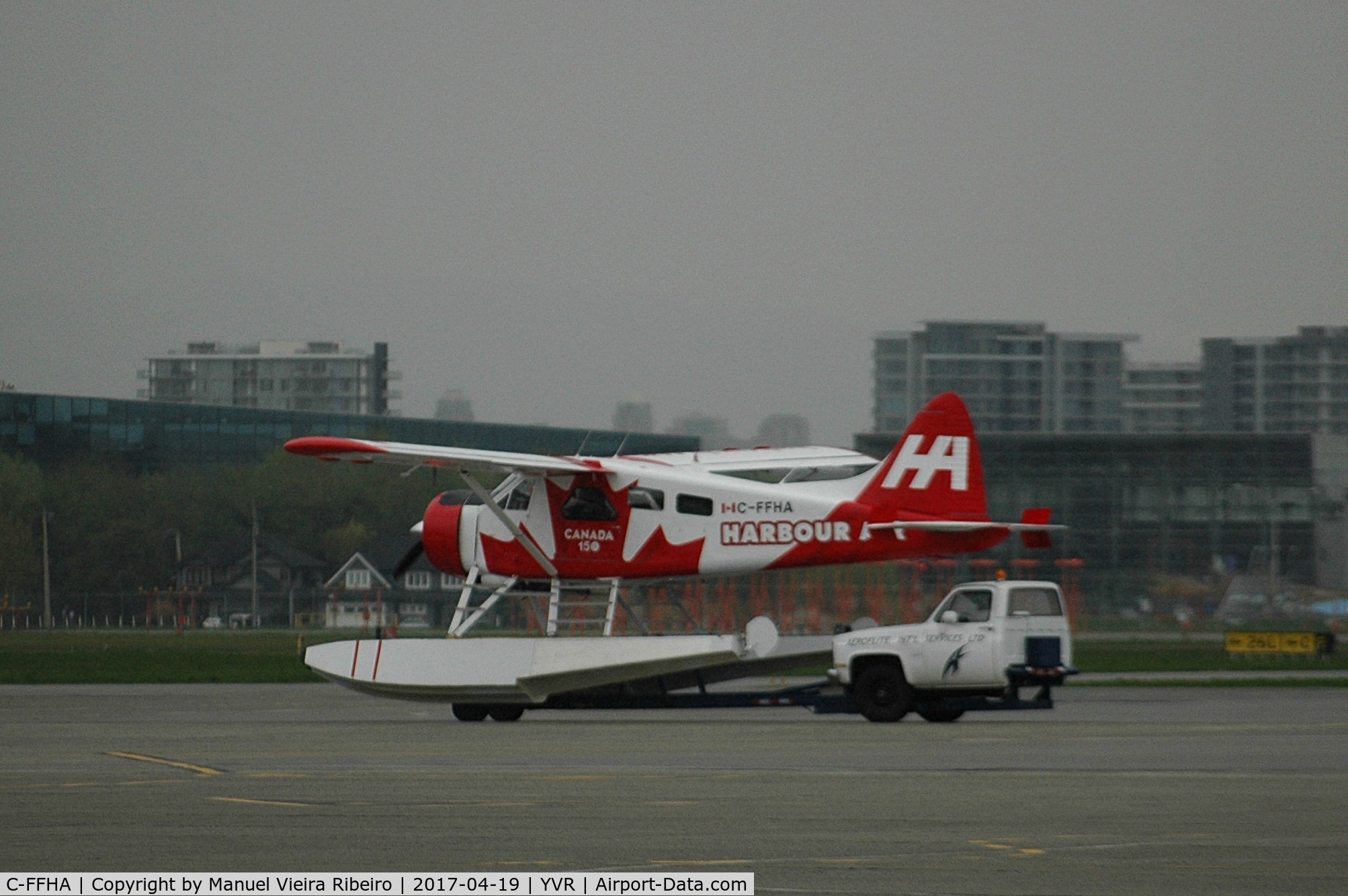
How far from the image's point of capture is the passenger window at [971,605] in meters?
24.3

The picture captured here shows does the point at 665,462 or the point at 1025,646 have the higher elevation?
the point at 665,462

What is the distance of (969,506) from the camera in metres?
26.7

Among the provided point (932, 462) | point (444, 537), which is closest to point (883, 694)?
point (932, 462)

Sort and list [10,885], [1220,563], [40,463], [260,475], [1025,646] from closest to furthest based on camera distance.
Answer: [10,885] < [1025,646] < [1220,563] < [260,475] < [40,463]

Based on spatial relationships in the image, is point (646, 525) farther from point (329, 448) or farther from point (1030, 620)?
point (1030, 620)

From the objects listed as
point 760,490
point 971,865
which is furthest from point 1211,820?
point 760,490

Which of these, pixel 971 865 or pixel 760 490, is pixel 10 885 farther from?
pixel 760 490

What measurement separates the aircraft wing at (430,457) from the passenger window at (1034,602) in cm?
635

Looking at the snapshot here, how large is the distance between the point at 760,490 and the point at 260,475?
63826 millimetres

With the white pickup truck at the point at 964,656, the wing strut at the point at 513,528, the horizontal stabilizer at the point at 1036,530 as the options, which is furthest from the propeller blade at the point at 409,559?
the horizontal stabilizer at the point at 1036,530

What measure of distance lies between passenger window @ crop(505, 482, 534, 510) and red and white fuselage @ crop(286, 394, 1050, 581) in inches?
0.5

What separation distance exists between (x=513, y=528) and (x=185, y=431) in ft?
262
